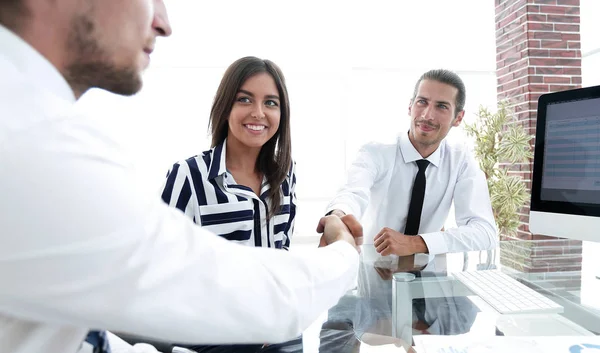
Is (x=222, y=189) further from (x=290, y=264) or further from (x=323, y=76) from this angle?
(x=323, y=76)

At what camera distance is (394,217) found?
2479 mm

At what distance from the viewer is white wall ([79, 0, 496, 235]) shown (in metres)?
5.87

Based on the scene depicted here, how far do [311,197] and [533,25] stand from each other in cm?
372

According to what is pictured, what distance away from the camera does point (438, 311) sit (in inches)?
44.2

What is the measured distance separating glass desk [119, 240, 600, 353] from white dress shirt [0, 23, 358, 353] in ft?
1.62

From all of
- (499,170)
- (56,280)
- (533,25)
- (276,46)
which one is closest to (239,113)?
(56,280)

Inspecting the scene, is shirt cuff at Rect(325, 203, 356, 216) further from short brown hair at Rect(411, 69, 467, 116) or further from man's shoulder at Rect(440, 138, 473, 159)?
short brown hair at Rect(411, 69, 467, 116)

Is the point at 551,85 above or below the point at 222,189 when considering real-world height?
above

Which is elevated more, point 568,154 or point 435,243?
point 568,154

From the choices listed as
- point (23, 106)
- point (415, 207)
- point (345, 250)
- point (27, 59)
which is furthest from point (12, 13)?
point (415, 207)

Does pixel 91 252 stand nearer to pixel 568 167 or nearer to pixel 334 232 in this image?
pixel 334 232

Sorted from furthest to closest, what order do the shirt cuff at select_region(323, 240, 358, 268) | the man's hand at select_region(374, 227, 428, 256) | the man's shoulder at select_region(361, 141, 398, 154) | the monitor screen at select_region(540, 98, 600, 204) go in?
the man's shoulder at select_region(361, 141, 398, 154) < the man's hand at select_region(374, 227, 428, 256) < the monitor screen at select_region(540, 98, 600, 204) < the shirt cuff at select_region(323, 240, 358, 268)

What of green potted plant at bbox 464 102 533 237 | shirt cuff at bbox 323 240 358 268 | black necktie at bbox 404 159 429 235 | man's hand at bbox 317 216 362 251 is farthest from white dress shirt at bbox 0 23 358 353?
green potted plant at bbox 464 102 533 237

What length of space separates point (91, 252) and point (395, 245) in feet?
4.82
